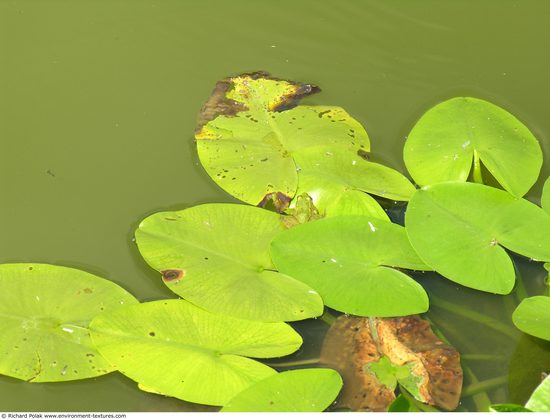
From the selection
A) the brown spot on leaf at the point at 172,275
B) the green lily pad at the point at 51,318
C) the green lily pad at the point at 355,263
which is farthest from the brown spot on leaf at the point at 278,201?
the green lily pad at the point at 51,318

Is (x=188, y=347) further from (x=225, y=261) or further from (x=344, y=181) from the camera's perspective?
(x=344, y=181)

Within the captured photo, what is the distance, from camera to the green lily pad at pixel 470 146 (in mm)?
1603

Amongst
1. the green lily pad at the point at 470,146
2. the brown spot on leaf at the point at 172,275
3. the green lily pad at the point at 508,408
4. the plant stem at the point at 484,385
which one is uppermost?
the green lily pad at the point at 470,146

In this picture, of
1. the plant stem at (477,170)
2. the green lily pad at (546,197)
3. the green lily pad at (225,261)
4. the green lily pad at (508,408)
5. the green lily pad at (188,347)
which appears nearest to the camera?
the green lily pad at (508,408)

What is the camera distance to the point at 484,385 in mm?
1355

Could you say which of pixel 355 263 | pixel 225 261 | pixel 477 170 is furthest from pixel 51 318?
pixel 477 170

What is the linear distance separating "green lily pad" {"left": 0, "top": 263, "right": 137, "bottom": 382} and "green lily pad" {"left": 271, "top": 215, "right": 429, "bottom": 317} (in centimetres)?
32

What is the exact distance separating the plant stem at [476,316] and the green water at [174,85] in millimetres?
14

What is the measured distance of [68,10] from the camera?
6.80 feet

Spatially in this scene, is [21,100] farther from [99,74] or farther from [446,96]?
[446,96]

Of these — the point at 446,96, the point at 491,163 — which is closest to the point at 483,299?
the point at 491,163

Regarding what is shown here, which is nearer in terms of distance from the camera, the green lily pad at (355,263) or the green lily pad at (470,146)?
the green lily pad at (355,263)

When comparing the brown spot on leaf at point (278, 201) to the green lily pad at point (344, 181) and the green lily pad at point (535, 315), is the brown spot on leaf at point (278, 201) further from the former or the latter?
the green lily pad at point (535, 315)

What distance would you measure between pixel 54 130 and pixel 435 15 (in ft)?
3.47
